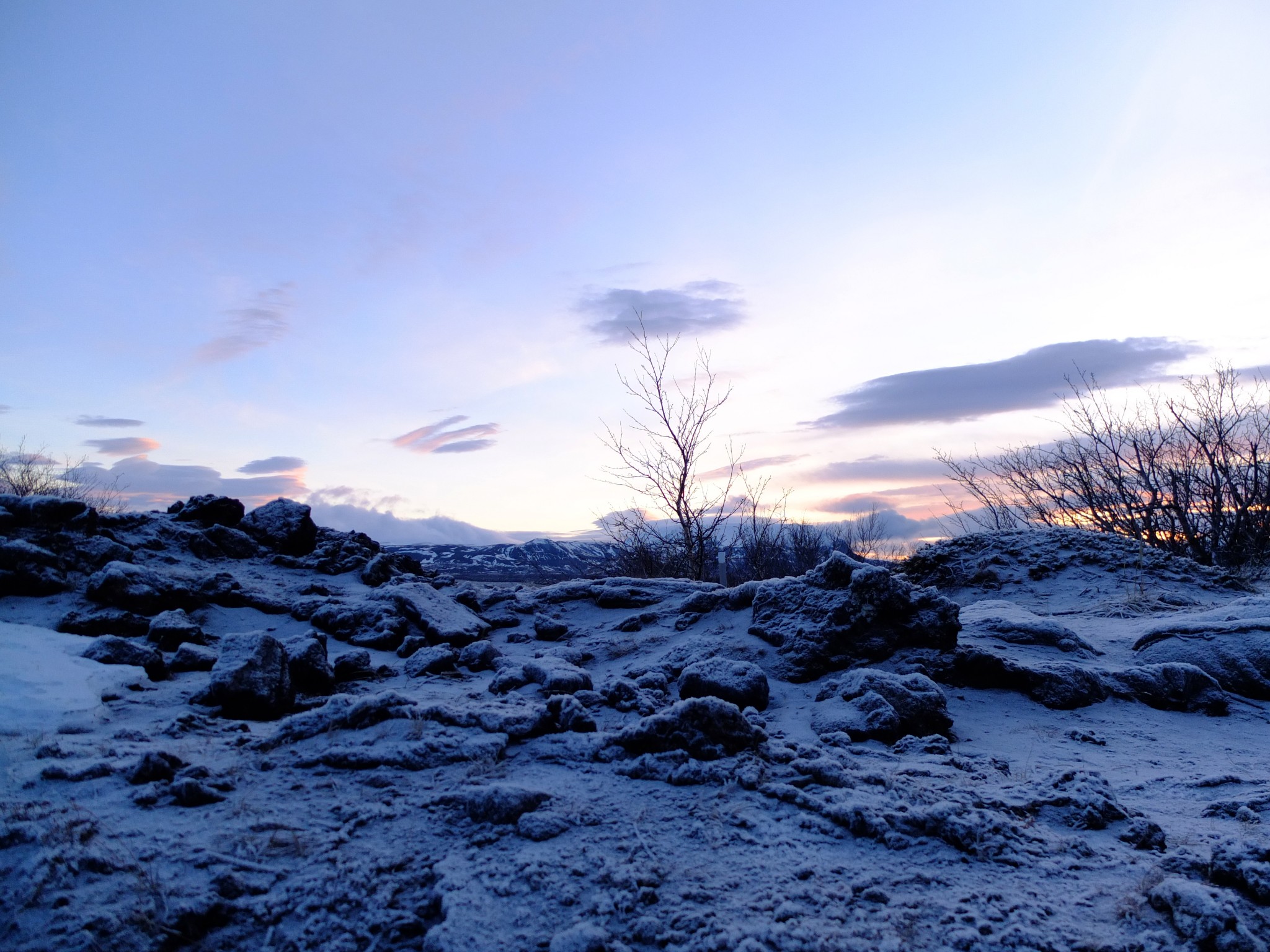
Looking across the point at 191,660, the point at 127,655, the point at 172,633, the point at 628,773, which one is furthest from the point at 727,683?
the point at 172,633

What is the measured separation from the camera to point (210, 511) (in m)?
7.80

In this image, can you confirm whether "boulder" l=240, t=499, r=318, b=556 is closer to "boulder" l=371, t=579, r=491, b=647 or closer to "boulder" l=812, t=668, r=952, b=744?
"boulder" l=371, t=579, r=491, b=647

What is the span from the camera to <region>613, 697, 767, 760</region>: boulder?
9.65ft

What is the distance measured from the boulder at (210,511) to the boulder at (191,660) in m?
3.62

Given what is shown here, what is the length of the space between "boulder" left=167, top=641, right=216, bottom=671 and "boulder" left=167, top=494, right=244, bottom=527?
362 centimetres

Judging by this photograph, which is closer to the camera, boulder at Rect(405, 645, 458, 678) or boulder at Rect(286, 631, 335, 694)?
boulder at Rect(286, 631, 335, 694)

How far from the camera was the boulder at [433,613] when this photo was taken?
564 centimetres

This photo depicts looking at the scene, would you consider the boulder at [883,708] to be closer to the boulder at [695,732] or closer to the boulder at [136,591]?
the boulder at [695,732]

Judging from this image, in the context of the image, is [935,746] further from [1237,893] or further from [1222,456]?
[1222,456]

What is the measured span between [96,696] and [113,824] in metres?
1.82

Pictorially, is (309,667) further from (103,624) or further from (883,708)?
(883,708)

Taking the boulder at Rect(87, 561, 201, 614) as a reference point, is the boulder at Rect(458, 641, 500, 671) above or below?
below

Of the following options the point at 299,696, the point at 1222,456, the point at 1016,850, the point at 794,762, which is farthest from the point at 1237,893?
the point at 1222,456

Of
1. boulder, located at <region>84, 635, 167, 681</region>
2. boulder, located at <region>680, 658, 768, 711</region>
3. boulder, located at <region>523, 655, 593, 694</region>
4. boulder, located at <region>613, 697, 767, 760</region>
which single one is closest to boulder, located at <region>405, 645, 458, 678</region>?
boulder, located at <region>523, 655, 593, 694</region>
